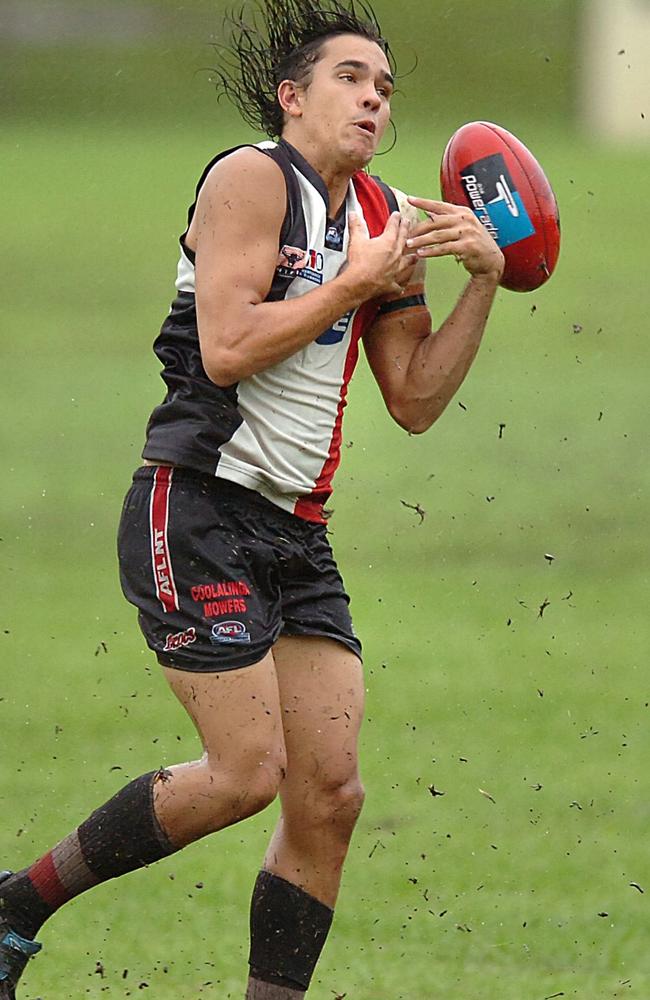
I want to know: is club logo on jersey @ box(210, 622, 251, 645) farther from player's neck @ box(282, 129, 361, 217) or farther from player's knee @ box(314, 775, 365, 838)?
player's neck @ box(282, 129, 361, 217)

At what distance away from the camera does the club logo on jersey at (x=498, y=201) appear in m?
4.62

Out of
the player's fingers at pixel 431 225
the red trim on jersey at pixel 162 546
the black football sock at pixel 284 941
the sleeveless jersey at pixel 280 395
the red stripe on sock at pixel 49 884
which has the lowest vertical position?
the black football sock at pixel 284 941

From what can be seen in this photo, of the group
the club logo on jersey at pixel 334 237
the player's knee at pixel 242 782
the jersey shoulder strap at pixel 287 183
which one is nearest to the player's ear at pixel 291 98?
the jersey shoulder strap at pixel 287 183

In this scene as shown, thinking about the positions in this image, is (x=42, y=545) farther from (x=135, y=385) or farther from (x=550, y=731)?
(x=135, y=385)

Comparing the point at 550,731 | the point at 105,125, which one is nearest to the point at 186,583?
the point at 550,731

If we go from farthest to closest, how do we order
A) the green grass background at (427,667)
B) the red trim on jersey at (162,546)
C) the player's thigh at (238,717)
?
the green grass background at (427,667), the red trim on jersey at (162,546), the player's thigh at (238,717)

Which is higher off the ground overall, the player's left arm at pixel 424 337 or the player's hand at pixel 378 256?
the player's hand at pixel 378 256

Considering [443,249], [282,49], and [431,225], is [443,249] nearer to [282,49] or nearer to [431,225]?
[431,225]

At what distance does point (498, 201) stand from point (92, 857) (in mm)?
1847

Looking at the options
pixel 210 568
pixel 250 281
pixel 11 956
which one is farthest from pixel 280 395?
pixel 11 956

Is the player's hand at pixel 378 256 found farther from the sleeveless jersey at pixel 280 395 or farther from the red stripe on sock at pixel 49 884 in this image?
the red stripe on sock at pixel 49 884

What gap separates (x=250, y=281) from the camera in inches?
161

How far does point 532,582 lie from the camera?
9.78 meters

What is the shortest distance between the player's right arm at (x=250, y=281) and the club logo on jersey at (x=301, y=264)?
64 mm
